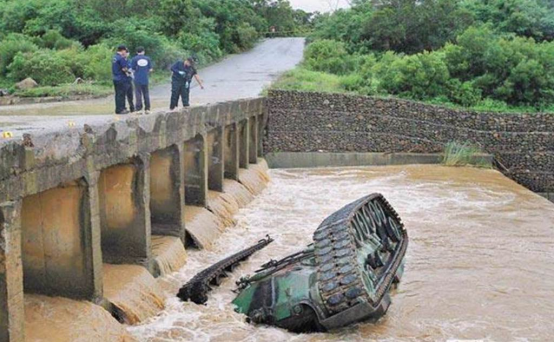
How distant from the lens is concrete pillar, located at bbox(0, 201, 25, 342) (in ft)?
26.1

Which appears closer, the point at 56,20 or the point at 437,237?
the point at 437,237

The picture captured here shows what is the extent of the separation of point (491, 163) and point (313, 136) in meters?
7.15

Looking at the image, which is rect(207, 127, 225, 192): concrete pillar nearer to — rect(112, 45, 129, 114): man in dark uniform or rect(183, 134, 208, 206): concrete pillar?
rect(183, 134, 208, 206): concrete pillar

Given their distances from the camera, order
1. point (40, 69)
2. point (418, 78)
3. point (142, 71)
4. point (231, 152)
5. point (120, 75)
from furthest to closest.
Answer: point (418, 78) → point (40, 69) → point (231, 152) → point (142, 71) → point (120, 75)

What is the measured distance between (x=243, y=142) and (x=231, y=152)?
88.4 inches

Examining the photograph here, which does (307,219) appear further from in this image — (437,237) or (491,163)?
(491,163)

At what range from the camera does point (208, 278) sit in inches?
493

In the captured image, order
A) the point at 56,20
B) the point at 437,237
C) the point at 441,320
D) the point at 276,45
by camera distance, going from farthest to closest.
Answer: the point at 276,45 → the point at 56,20 → the point at 437,237 → the point at 441,320

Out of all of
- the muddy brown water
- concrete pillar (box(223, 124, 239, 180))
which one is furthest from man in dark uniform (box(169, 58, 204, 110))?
concrete pillar (box(223, 124, 239, 180))

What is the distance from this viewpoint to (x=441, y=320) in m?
11.6

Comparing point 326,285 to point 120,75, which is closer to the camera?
point 326,285

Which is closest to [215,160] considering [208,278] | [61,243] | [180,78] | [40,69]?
[180,78]

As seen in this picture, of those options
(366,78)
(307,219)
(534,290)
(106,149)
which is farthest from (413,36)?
(106,149)

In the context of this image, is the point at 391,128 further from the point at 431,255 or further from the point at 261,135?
the point at 431,255
